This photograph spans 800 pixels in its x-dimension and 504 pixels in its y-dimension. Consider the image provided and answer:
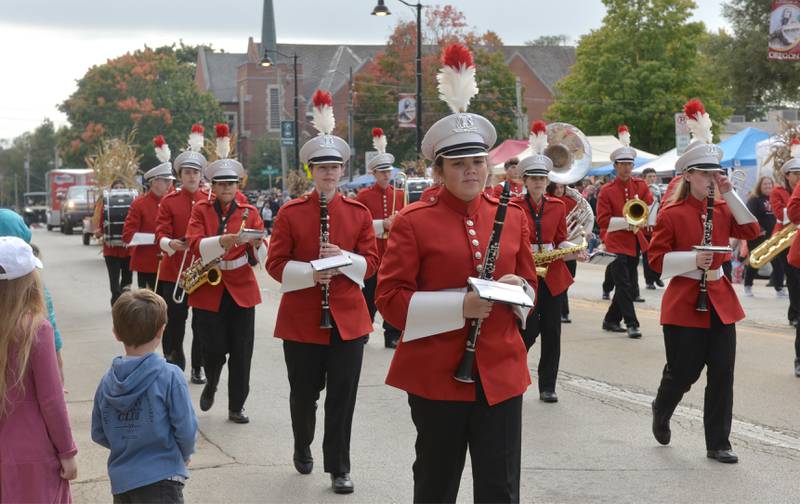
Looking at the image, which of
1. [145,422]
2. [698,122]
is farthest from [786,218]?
[145,422]

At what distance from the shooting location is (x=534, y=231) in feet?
32.0

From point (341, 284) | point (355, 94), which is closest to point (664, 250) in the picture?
point (341, 284)

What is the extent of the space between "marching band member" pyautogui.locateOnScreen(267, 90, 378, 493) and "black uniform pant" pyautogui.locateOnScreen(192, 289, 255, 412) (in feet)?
5.21

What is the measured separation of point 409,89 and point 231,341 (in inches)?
2083

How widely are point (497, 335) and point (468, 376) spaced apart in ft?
0.82

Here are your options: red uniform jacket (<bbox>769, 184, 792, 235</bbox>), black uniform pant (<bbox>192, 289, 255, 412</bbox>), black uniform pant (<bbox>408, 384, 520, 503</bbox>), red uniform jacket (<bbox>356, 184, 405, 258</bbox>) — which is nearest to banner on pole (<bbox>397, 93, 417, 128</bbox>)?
red uniform jacket (<bbox>769, 184, 792, 235</bbox>)

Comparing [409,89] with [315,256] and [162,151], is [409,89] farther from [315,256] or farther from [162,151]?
[315,256]

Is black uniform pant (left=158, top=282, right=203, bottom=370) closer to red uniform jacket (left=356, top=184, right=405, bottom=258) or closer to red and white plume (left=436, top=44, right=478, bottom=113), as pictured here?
red uniform jacket (left=356, top=184, right=405, bottom=258)

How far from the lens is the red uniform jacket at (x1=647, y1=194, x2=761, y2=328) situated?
7.19 meters

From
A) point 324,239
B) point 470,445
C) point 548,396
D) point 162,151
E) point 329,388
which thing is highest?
point 162,151

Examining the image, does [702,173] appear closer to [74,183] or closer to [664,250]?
[664,250]

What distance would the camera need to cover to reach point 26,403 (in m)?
4.42

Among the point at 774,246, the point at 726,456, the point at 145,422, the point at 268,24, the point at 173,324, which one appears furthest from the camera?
the point at 268,24

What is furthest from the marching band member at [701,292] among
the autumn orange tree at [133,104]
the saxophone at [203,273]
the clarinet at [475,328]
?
the autumn orange tree at [133,104]
